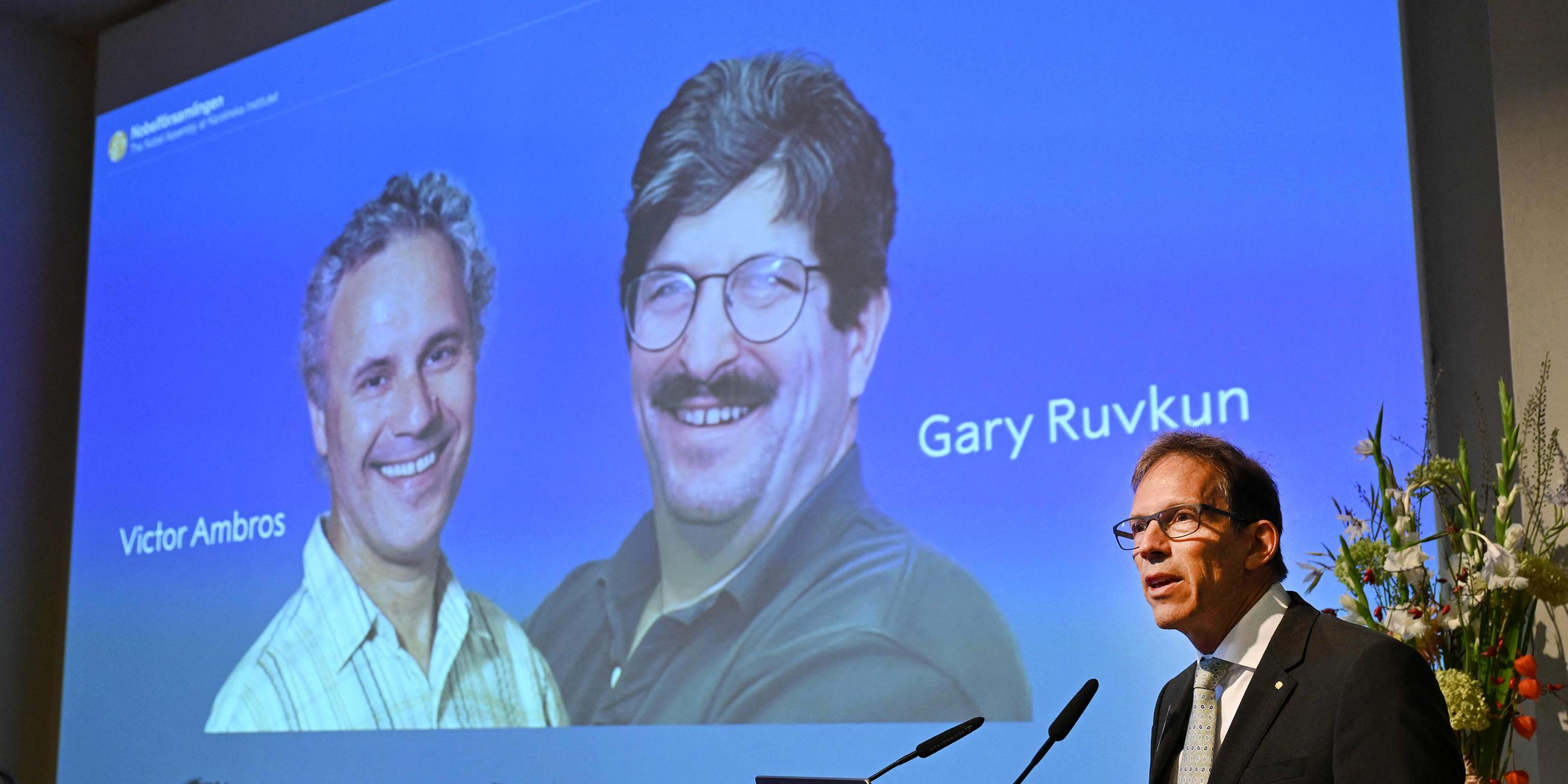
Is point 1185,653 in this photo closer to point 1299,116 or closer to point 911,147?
point 1299,116

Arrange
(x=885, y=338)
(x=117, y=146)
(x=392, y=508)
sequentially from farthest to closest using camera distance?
(x=117, y=146)
(x=392, y=508)
(x=885, y=338)

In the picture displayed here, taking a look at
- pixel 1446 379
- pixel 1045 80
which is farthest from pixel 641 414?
pixel 1446 379

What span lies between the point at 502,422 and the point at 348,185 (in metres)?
1.15

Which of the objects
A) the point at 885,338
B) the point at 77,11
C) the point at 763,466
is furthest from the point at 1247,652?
the point at 77,11

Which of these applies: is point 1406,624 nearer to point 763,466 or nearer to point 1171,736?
point 1171,736

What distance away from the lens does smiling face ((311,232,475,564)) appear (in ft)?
14.8

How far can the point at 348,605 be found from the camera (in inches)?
183

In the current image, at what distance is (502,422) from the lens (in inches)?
172

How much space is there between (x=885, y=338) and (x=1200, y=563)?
201 cm

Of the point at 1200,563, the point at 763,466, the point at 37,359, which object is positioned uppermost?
the point at 37,359

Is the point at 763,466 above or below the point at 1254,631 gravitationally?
above

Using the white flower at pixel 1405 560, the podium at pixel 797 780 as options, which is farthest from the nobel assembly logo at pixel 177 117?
the white flower at pixel 1405 560

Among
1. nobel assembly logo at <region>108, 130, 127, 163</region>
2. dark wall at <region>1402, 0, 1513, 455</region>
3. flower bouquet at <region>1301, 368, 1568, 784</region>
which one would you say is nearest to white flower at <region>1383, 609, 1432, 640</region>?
flower bouquet at <region>1301, 368, 1568, 784</region>

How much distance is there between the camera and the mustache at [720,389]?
385 cm
